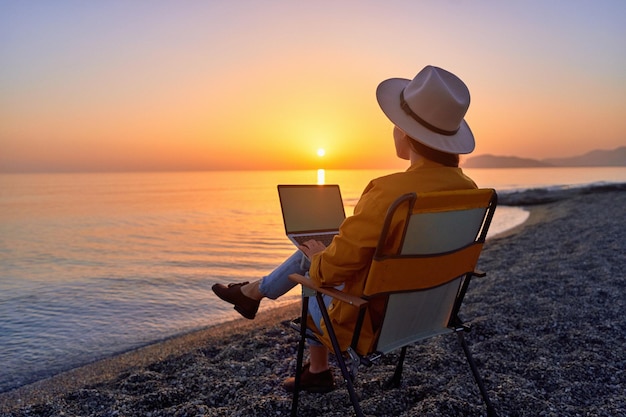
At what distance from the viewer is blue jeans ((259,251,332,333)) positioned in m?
2.86

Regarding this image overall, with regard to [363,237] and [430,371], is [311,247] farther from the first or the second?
[430,371]

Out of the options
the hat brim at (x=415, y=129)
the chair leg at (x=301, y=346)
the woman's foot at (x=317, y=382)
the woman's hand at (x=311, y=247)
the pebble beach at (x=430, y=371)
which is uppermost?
the hat brim at (x=415, y=129)

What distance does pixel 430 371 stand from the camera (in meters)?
3.68

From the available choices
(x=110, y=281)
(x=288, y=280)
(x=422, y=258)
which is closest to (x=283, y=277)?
(x=288, y=280)

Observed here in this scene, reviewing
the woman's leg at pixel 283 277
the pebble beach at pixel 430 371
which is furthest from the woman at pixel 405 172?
the pebble beach at pixel 430 371

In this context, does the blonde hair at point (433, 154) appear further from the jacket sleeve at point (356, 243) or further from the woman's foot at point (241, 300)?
the woman's foot at point (241, 300)

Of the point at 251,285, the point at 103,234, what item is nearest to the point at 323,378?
the point at 251,285

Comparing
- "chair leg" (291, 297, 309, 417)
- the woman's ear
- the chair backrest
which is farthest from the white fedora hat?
"chair leg" (291, 297, 309, 417)

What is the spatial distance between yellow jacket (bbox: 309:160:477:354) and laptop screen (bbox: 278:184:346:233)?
557 millimetres

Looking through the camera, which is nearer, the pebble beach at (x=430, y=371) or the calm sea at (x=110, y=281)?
the pebble beach at (x=430, y=371)

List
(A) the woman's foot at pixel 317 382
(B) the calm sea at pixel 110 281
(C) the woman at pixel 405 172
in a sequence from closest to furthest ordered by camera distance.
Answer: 1. (C) the woman at pixel 405 172
2. (A) the woman's foot at pixel 317 382
3. (B) the calm sea at pixel 110 281

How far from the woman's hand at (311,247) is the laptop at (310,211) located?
12cm

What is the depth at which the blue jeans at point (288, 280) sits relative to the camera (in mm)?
2863

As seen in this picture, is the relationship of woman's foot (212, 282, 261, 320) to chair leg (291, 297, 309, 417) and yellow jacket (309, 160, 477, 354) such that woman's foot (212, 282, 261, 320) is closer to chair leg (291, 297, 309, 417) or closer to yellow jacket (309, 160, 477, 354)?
chair leg (291, 297, 309, 417)
